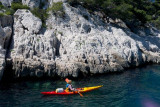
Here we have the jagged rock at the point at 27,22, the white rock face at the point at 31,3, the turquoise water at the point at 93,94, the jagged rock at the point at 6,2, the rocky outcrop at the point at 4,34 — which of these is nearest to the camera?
the turquoise water at the point at 93,94

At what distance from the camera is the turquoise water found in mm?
14375

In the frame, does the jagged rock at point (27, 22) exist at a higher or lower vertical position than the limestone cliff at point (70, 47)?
higher

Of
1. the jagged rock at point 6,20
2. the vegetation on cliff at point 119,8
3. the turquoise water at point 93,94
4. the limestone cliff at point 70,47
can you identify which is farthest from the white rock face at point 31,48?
the vegetation on cliff at point 119,8

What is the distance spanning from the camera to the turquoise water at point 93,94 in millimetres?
14375

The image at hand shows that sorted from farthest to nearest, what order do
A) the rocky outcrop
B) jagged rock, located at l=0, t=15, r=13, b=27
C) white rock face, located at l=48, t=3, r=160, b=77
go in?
white rock face, located at l=48, t=3, r=160, b=77 < jagged rock, located at l=0, t=15, r=13, b=27 < the rocky outcrop

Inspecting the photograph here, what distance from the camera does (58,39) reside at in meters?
26.1

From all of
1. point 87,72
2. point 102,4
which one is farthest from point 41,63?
point 102,4

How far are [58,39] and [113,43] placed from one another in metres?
10.3

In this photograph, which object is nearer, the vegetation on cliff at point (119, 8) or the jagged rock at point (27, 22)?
the jagged rock at point (27, 22)

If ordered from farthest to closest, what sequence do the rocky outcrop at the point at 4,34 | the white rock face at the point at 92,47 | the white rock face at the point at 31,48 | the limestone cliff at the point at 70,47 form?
1. the white rock face at the point at 92,47
2. the limestone cliff at the point at 70,47
3. the white rock face at the point at 31,48
4. the rocky outcrop at the point at 4,34

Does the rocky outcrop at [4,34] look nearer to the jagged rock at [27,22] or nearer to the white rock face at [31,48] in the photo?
the white rock face at [31,48]

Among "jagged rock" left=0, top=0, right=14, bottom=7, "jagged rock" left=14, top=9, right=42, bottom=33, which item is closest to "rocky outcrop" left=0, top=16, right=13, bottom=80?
"jagged rock" left=14, top=9, right=42, bottom=33

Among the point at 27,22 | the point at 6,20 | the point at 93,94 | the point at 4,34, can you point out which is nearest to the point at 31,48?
the point at 4,34

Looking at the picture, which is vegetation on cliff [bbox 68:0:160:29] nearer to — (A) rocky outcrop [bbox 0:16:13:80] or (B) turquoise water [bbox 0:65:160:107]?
(A) rocky outcrop [bbox 0:16:13:80]
